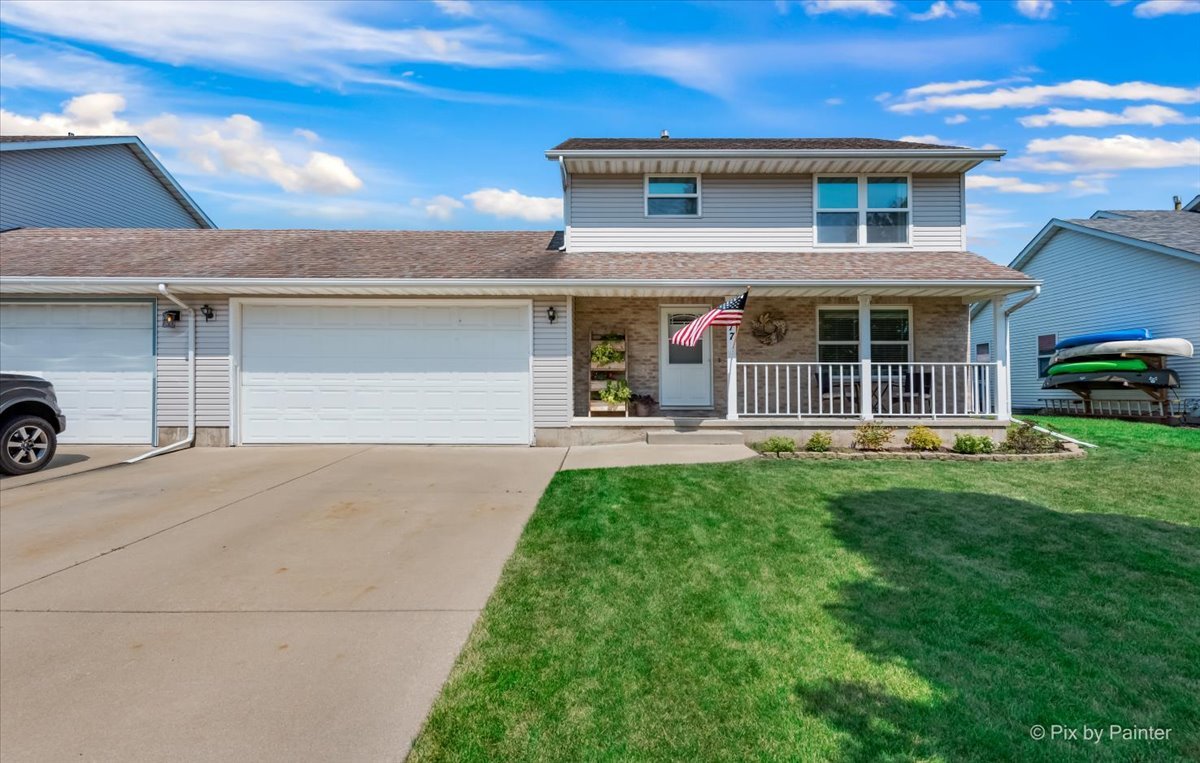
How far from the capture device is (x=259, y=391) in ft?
33.2

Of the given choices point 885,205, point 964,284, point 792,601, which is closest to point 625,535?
point 792,601

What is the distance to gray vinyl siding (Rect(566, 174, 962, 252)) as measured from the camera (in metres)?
11.6

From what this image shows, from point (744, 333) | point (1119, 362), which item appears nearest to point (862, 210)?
point (744, 333)

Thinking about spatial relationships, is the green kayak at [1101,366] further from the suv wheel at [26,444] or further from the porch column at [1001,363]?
the suv wheel at [26,444]

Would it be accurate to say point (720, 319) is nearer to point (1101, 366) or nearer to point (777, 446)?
point (777, 446)

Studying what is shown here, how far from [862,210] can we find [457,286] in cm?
787

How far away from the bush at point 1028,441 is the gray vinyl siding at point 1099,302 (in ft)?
24.5

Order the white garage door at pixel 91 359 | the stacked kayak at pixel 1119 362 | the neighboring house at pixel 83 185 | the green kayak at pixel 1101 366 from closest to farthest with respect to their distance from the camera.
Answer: the white garage door at pixel 91 359, the stacked kayak at pixel 1119 362, the green kayak at pixel 1101 366, the neighboring house at pixel 83 185

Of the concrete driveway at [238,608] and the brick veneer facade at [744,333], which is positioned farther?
the brick veneer facade at [744,333]

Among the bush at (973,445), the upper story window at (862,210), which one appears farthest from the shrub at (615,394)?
the bush at (973,445)

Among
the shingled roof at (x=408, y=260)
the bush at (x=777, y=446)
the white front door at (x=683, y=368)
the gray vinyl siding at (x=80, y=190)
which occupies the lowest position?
the bush at (x=777, y=446)

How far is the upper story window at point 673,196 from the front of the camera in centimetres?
1169

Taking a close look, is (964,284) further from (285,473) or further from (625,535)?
(285,473)

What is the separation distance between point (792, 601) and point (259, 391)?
31.2ft
